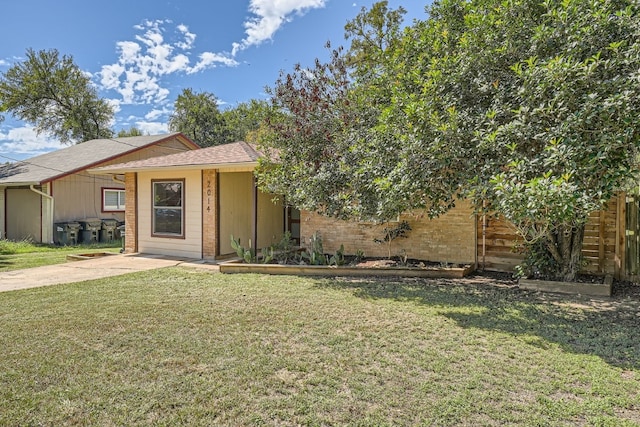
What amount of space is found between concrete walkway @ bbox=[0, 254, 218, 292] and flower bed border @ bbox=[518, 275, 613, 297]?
621cm

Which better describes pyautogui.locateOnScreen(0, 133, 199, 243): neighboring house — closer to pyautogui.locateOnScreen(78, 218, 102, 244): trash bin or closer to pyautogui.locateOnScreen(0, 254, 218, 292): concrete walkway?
pyautogui.locateOnScreen(78, 218, 102, 244): trash bin

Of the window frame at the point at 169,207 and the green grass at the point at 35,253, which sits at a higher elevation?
the window frame at the point at 169,207

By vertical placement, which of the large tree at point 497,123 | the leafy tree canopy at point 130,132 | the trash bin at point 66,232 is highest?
the leafy tree canopy at point 130,132

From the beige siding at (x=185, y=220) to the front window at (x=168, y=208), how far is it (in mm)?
140

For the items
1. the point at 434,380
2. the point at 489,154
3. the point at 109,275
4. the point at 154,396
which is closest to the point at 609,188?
the point at 489,154

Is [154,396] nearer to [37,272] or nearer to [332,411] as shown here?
[332,411]

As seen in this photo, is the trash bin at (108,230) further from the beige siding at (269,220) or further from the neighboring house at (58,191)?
the beige siding at (269,220)

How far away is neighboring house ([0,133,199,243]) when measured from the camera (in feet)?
48.4

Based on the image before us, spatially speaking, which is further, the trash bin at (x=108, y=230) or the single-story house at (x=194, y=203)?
the trash bin at (x=108, y=230)

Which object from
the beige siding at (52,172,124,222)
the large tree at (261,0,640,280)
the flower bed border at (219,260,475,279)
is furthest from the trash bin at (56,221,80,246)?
the large tree at (261,0,640,280)

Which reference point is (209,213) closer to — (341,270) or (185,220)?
(185,220)

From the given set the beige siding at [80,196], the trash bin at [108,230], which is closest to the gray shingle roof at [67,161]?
the beige siding at [80,196]

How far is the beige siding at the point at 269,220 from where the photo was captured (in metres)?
11.8

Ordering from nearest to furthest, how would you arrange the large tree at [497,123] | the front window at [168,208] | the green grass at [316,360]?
the green grass at [316,360] → the large tree at [497,123] → the front window at [168,208]
